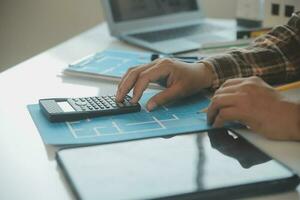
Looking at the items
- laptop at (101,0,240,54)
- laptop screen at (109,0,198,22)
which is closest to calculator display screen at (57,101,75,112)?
laptop at (101,0,240,54)

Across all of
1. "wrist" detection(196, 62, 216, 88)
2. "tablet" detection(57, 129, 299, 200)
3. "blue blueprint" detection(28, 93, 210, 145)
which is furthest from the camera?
"wrist" detection(196, 62, 216, 88)

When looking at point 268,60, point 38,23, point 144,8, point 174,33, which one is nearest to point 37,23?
point 38,23

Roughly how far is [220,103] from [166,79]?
192 millimetres

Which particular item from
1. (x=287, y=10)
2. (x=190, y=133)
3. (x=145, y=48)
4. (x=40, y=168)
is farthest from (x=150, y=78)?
(x=287, y=10)

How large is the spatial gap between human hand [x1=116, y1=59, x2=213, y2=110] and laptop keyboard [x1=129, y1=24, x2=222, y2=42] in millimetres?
471

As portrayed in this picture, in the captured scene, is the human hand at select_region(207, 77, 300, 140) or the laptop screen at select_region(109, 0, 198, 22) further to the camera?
the laptop screen at select_region(109, 0, 198, 22)

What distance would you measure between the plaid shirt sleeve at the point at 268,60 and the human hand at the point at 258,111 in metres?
0.21

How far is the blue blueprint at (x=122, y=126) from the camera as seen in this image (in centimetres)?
73

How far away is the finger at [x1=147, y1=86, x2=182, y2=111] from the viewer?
0.87 meters

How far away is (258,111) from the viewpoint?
0.75 meters

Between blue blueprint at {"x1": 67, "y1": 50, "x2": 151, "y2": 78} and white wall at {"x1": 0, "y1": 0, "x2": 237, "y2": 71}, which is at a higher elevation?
blue blueprint at {"x1": 67, "y1": 50, "x2": 151, "y2": 78}

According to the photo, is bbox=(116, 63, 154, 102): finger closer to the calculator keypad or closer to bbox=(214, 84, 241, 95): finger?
the calculator keypad

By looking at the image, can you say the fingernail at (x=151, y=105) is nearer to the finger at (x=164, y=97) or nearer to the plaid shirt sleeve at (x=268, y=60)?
the finger at (x=164, y=97)

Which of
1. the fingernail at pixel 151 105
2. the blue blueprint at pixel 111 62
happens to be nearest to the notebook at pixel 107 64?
the blue blueprint at pixel 111 62
